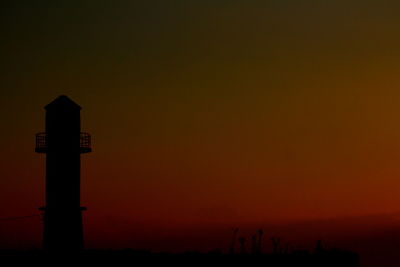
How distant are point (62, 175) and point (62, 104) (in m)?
3.95

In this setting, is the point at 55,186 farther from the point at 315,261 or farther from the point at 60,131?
the point at 315,261

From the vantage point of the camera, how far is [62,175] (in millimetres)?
48969

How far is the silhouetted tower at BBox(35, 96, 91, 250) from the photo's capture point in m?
48.5

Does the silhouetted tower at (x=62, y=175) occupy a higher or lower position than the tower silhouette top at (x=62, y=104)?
lower

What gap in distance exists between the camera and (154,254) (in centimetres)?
4762

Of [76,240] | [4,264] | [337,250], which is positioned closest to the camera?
[4,264]

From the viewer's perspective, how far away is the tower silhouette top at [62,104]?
163 feet

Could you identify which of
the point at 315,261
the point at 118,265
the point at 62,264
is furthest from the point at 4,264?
the point at 315,261

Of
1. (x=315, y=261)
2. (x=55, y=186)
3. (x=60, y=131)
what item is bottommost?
(x=315, y=261)

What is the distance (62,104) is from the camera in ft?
163

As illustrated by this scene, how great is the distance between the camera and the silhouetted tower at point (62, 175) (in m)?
48.5

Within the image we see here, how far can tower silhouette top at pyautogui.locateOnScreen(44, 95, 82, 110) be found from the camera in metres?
49.7

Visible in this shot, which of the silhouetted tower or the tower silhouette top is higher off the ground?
the tower silhouette top

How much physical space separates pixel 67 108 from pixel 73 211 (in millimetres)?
5707
